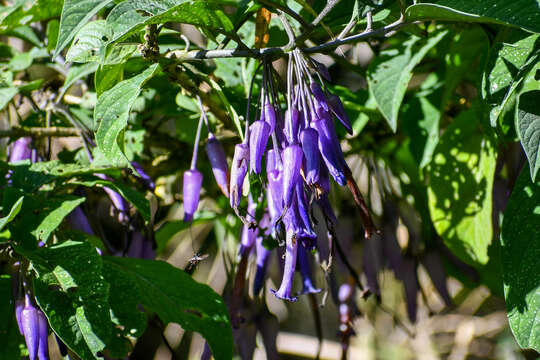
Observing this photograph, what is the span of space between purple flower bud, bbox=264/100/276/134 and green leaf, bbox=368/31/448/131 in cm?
27

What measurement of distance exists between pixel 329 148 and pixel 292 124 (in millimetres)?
53

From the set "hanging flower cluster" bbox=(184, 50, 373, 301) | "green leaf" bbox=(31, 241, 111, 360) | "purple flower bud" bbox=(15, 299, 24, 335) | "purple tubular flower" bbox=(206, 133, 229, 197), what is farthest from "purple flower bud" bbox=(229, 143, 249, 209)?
"purple flower bud" bbox=(15, 299, 24, 335)

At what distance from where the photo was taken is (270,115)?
703 mm

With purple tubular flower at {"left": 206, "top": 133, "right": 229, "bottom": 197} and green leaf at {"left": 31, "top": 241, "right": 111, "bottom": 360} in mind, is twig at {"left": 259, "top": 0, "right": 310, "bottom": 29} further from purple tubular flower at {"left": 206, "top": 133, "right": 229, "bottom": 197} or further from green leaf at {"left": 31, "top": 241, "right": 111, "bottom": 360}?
green leaf at {"left": 31, "top": 241, "right": 111, "bottom": 360}

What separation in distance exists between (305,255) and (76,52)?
46 centimetres

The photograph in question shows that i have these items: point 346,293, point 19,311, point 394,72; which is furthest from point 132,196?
point 346,293

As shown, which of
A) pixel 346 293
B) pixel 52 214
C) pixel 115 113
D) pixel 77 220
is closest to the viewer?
pixel 115 113

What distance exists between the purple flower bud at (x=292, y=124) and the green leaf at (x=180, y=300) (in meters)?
0.34

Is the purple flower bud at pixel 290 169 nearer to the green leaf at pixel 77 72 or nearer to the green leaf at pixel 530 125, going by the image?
the green leaf at pixel 530 125

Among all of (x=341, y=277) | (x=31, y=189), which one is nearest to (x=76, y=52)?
(x=31, y=189)

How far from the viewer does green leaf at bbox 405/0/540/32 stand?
0.60 m

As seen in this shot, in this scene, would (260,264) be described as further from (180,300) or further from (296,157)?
(296,157)

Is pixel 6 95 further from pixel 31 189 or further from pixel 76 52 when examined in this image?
pixel 76 52

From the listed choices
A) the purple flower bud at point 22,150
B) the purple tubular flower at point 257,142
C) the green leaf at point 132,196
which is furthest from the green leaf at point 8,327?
the purple tubular flower at point 257,142
